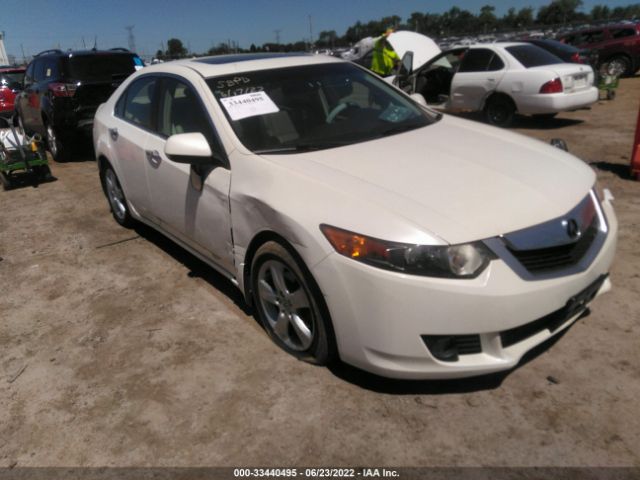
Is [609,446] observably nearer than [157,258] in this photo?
Yes

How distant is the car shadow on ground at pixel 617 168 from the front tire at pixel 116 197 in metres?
5.18

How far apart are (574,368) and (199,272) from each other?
2.72 metres

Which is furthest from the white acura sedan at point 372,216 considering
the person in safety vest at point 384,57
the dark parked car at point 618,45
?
the dark parked car at point 618,45

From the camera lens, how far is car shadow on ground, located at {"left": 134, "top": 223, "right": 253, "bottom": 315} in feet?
12.0

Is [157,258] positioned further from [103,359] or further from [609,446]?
[609,446]

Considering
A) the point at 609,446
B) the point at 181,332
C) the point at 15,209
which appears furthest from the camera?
the point at 15,209

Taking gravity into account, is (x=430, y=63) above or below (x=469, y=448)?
above

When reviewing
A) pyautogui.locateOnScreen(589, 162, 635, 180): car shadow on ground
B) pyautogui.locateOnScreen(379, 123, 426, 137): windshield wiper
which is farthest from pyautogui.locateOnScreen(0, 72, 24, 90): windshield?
pyautogui.locateOnScreen(589, 162, 635, 180): car shadow on ground

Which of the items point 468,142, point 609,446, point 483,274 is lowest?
point 609,446

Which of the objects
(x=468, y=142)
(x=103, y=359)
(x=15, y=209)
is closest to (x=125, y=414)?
(x=103, y=359)

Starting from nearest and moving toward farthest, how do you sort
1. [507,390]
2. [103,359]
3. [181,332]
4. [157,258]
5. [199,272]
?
1. [507,390]
2. [103,359]
3. [181,332]
4. [199,272]
5. [157,258]

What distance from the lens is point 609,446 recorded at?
2.17m

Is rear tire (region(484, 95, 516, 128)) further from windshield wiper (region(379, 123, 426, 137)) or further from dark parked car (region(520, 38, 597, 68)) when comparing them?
windshield wiper (region(379, 123, 426, 137))

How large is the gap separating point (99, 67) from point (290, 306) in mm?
7290
